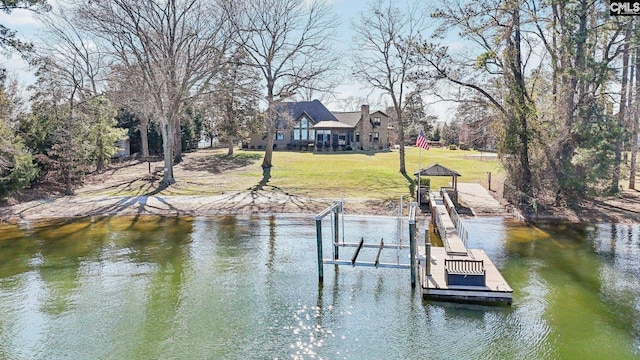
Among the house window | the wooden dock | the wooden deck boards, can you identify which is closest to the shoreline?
Answer: the wooden deck boards

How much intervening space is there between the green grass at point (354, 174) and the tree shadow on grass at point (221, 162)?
237 cm

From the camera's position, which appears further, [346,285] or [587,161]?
[587,161]

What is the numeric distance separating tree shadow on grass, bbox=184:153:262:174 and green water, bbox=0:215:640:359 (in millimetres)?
17313

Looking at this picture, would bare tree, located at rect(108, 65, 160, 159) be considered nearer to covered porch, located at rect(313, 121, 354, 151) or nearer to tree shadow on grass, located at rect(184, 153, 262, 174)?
tree shadow on grass, located at rect(184, 153, 262, 174)

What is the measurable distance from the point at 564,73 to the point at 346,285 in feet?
46.7

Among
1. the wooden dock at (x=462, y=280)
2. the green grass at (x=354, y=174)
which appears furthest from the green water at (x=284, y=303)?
the green grass at (x=354, y=174)

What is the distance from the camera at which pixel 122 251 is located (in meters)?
14.4

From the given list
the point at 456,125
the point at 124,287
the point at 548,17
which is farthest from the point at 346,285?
the point at 456,125

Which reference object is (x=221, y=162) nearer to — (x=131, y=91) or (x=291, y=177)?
(x=291, y=177)

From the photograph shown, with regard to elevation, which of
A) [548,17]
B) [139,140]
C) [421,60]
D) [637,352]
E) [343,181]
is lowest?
[637,352]

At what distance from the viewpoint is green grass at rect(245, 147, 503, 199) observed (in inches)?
953

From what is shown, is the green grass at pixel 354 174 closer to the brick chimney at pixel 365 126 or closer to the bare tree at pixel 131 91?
the bare tree at pixel 131 91

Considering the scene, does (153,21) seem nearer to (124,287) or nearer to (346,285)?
(124,287)

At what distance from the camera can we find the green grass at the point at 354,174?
79.5 ft
